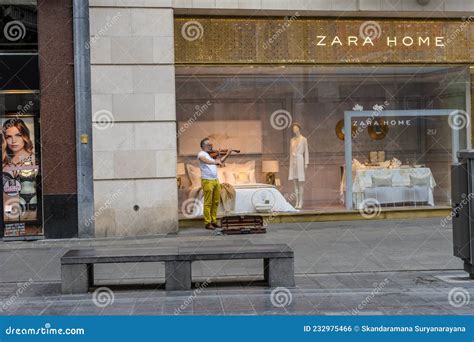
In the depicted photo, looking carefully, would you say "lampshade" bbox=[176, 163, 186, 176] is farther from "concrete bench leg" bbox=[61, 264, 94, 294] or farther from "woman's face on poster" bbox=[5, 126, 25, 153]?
"concrete bench leg" bbox=[61, 264, 94, 294]

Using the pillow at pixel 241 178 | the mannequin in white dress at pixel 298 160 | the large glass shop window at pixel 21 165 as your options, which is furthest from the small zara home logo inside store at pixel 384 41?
the large glass shop window at pixel 21 165

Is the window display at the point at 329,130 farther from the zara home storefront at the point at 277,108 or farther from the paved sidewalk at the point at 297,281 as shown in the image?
the paved sidewalk at the point at 297,281

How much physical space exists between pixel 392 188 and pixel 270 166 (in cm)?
272

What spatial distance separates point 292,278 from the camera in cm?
948

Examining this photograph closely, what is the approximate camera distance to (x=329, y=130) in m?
Answer: 16.3

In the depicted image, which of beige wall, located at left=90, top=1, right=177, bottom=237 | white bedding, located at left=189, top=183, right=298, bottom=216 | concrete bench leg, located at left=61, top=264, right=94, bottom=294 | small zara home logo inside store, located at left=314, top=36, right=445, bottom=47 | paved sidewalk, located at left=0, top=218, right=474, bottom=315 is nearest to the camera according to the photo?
paved sidewalk, located at left=0, top=218, right=474, bottom=315

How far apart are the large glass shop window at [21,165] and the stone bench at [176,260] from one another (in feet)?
16.2

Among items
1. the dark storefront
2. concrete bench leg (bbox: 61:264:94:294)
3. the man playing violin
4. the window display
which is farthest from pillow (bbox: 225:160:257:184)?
concrete bench leg (bbox: 61:264:94:294)

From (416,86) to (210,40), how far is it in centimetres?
468

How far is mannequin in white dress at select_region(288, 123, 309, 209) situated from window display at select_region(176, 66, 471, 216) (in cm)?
2

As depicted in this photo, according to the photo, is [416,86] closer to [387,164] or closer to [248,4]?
[387,164]

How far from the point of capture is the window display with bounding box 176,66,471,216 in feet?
51.5

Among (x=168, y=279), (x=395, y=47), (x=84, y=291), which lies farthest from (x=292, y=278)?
(x=395, y=47)

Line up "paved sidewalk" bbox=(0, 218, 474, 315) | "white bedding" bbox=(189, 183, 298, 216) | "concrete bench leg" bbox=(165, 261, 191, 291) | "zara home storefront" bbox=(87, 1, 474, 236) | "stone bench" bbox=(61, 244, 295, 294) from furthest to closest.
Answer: "white bedding" bbox=(189, 183, 298, 216) < "zara home storefront" bbox=(87, 1, 474, 236) < "concrete bench leg" bbox=(165, 261, 191, 291) < "stone bench" bbox=(61, 244, 295, 294) < "paved sidewalk" bbox=(0, 218, 474, 315)
